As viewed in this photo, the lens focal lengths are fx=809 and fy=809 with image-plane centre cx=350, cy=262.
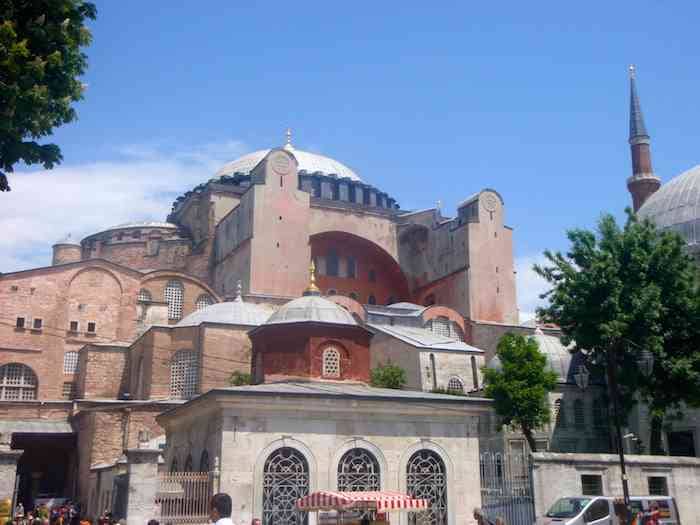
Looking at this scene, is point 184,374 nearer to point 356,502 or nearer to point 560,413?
point 560,413

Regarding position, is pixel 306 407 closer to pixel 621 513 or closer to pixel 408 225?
pixel 621 513

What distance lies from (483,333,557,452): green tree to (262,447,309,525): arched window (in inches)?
475

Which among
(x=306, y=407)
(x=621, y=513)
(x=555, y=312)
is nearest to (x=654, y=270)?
(x=555, y=312)

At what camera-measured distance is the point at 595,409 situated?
113 ft

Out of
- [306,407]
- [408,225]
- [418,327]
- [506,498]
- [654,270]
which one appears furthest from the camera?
[408,225]

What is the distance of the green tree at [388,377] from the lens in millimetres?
31494

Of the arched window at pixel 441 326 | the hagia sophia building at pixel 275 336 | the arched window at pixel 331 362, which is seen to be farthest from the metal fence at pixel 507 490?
the arched window at pixel 441 326

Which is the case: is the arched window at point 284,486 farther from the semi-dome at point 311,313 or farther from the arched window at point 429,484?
the semi-dome at point 311,313

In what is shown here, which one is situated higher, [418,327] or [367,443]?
[418,327]

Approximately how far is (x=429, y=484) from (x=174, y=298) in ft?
83.6

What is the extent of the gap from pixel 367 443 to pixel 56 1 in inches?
451

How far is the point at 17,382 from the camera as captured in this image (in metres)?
35.2

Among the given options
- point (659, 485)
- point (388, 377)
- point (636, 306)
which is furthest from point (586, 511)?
point (388, 377)

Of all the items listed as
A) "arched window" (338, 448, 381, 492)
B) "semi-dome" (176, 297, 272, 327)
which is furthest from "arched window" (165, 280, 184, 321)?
"arched window" (338, 448, 381, 492)
